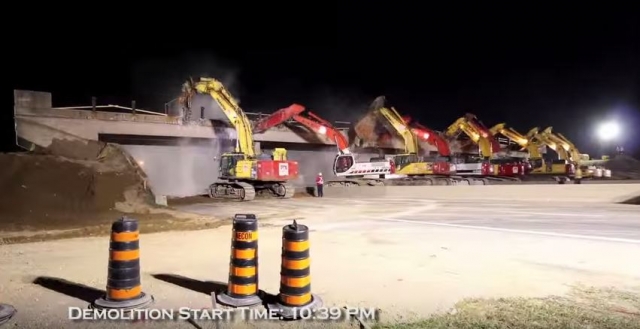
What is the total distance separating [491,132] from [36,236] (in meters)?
32.7

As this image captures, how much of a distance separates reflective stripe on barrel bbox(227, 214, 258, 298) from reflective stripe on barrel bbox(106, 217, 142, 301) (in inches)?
45.0

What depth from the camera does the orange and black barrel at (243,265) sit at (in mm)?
5125

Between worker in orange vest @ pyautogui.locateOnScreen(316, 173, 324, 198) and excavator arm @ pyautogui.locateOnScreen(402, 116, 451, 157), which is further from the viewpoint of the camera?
excavator arm @ pyautogui.locateOnScreen(402, 116, 451, 157)

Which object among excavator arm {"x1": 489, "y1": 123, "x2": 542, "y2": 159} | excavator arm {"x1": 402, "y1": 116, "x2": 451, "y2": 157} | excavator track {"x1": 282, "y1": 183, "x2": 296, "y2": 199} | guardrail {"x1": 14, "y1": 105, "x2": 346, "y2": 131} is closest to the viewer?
guardrail {"x1": 14, "y1": 105, "x2": 346, "y2": 131}

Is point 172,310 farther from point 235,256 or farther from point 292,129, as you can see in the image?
point 292,129

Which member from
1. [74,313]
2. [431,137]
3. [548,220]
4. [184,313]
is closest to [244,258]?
[184,313]

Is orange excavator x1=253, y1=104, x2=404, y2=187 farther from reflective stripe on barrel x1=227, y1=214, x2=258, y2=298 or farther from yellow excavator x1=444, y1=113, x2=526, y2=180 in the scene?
reflective stripe on barrel x1=227, y1=214, x2=258, y2=298

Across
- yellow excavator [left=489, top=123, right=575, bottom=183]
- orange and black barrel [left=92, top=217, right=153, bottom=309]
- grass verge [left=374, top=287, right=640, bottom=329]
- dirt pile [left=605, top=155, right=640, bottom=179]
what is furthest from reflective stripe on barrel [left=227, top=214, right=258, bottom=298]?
dirt pile [left=605, top=155, right=640, bottom=179]

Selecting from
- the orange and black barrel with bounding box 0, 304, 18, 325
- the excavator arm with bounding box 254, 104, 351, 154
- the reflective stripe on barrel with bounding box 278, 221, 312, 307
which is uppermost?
the excavator arm with bounding box 254, 104, 351, 154

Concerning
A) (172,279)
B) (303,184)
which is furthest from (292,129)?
(172,279)

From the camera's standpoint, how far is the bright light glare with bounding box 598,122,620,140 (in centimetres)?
5460

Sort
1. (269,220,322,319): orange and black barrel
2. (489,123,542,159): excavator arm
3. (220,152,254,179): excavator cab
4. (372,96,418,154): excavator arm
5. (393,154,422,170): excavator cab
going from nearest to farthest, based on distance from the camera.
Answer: (269,220,322,319): orange and black barrel → (220,152,254,179): excavator cab → (393,154,422,170): excavator cab → (372,96,418,154): excavator arm → (489,123,542,159): excavator arm

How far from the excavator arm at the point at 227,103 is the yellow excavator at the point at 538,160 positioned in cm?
2216

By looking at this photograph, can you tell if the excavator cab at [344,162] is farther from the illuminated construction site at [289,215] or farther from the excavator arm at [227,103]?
the excavator arm at [227,103]
